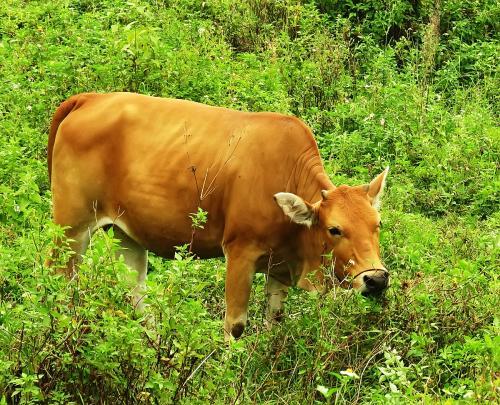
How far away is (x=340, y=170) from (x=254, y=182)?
9.56ft

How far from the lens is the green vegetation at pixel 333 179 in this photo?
202 inches

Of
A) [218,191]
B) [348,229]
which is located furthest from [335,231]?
[218,191]

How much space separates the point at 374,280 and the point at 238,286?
998 mm

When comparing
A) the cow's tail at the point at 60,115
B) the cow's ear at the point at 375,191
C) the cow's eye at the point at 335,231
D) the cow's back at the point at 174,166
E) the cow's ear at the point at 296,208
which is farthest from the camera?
the cow's tail at the point at 60,115

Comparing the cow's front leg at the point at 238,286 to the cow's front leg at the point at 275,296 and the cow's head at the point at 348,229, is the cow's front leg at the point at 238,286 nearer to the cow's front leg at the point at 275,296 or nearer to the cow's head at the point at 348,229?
the cow's front leg at the point at 275,296

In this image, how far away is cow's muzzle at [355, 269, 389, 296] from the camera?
640 cm

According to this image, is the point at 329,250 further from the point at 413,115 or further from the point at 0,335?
the point at 413,115

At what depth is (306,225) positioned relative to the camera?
22.2ft

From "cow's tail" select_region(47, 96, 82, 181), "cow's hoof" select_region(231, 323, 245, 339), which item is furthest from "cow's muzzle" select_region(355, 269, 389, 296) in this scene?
"cow's tail" select_region(47, 96, 82, 181)

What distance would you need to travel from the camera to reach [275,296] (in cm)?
725

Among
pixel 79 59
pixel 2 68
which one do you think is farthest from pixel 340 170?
pixel 2 68

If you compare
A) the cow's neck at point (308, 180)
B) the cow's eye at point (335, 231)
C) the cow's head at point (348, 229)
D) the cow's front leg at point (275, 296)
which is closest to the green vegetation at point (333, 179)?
the cow's front leg at point (275, 296)

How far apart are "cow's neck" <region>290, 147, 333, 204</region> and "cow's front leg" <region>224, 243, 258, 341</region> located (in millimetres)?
557

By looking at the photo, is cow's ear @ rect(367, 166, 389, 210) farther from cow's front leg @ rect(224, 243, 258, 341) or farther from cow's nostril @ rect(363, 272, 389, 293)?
cow's front leg @ rect(224, 243, 258, 341)
